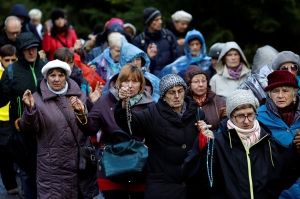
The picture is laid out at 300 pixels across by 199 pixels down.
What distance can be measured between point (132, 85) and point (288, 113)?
5.70 feet

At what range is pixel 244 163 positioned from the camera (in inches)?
276

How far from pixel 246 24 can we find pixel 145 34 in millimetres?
2028

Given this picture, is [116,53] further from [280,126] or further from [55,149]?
[280,126]

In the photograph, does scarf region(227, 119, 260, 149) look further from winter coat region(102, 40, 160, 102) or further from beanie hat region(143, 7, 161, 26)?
beanie hat region(143, 7, 161, 26)

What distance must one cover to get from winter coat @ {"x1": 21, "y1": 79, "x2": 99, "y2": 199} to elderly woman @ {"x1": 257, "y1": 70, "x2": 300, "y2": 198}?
7.07 ft

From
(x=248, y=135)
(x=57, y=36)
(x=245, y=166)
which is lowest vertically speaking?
(x=245, y=166)

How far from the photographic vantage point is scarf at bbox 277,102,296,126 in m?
8.01

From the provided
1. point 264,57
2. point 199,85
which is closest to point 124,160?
point 199,85

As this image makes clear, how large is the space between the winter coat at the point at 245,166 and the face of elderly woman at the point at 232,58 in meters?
3.71

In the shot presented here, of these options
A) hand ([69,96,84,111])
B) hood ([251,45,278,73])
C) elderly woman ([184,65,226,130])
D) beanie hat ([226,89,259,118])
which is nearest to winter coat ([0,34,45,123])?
hand ([69,96,84,111])

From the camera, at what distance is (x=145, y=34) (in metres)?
13.4

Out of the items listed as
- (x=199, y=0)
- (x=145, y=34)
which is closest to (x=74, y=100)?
(x=145, y=34)

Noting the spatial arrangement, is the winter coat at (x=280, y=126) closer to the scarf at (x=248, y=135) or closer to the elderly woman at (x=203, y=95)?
the scarf at (x=248, y=135)

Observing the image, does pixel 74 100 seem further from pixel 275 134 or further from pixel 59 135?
pixel 275 134
